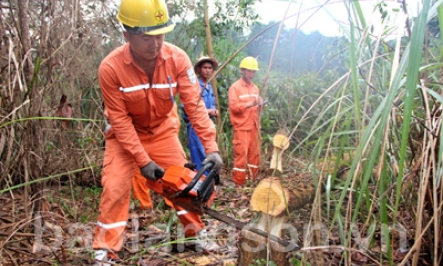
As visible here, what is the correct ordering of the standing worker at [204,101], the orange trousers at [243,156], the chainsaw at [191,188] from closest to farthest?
the chainsaw at [191,188]
the standing worker at [204,101]
the orange trousers at [243,156]

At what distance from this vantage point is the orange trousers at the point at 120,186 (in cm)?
290

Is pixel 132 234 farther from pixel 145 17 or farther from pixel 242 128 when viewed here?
pixel 242 128

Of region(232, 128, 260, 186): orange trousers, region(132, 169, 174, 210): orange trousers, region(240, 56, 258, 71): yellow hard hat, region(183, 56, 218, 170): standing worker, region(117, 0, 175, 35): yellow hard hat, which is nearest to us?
region(117, 0, 175, 35): yellow hard hat

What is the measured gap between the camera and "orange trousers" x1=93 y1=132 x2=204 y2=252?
9.52ft

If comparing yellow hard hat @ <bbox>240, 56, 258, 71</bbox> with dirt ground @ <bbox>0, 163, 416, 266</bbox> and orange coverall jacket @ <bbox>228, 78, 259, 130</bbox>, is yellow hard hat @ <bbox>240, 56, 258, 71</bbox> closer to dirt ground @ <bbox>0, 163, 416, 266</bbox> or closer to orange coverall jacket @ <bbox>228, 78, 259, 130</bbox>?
orange coverall jacket @ <bbox>228, 78, 259, 130</bbox>

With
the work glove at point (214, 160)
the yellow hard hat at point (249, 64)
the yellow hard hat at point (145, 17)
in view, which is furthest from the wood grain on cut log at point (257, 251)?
the yellow hard hat at point (249, 64)

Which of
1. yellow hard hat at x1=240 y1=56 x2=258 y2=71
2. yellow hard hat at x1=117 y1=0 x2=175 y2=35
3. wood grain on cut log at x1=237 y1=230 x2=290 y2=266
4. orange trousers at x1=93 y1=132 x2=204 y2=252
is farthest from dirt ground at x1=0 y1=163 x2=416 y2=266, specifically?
yellow hard hat at x1=240 y1=56 x2=258 y2=71

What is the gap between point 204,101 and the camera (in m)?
5.63

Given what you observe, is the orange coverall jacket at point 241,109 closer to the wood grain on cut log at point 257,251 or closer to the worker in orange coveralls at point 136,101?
the worker in orange coveralls at point 136,101

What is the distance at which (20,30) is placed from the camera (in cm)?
275

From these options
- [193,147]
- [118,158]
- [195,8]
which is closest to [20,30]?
[118,158]

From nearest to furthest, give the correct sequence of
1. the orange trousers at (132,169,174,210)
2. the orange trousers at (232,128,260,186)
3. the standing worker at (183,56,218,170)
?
the orange trousers at (132,169,174,210)
the standing worker at (183,56,218,170)
the orange trousers at (232,128,260,186)

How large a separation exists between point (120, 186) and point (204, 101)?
287 cm

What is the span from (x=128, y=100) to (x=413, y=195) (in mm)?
2071
